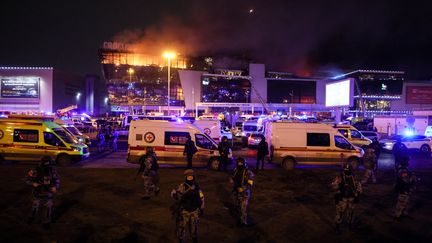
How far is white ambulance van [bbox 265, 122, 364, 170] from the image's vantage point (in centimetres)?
1595

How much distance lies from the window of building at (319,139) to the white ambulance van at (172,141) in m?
4.52

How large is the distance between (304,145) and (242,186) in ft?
28.9

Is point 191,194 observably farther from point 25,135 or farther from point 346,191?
point 25,135

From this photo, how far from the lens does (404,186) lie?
8641 mm

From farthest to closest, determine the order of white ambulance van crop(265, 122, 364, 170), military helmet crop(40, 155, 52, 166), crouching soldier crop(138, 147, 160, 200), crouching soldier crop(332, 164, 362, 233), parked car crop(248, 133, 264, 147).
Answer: parked car crop(248, 133, 264, 147), white ambulance van crop(265, 122, 364, 170), crouching soldier crop(138, 147, 160, 200), military helmet crop(40, 155, 52, 166), crouching soldier crop(332, 164, 362, 233)

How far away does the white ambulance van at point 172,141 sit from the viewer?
15602 mm

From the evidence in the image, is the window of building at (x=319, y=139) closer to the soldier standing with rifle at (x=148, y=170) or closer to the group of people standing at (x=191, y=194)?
the group of people standing at (x=191, y=194)

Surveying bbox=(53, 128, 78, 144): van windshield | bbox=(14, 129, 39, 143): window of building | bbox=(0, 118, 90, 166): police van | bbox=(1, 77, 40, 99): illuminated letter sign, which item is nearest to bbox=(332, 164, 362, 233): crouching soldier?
bbox=(0, 118, 90, 166): police van

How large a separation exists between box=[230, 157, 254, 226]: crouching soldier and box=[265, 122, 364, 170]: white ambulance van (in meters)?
8.18

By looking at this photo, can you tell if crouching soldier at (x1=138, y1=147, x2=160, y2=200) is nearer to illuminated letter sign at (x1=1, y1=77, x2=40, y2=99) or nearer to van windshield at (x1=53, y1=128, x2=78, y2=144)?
van windshield at (x1=53, y1=128, x2=78, y2=144)

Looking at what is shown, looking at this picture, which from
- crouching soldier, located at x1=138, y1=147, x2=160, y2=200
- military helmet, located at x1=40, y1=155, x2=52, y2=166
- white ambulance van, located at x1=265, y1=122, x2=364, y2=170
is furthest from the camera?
white ambulance van, located at x1=265, y1=122, x2=364, y2=170

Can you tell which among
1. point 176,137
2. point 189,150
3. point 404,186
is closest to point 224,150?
point 189,150

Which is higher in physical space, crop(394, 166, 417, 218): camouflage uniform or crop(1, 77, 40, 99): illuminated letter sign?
crop(1, 77, 40, 99): illuminated letter sign

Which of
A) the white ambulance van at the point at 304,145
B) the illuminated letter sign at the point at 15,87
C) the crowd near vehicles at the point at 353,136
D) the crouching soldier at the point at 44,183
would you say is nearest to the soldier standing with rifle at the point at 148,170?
the crouching soldier at the point at 44,183
